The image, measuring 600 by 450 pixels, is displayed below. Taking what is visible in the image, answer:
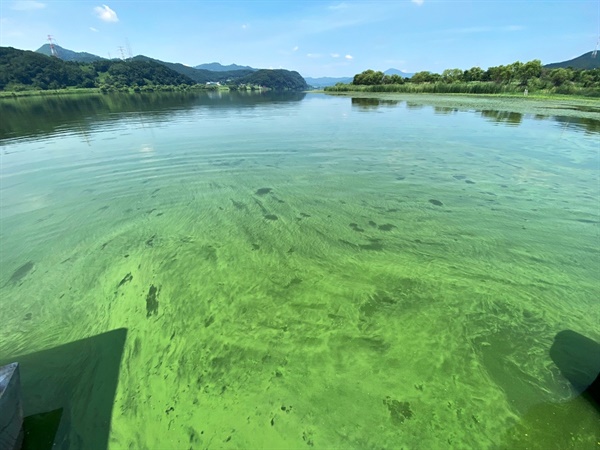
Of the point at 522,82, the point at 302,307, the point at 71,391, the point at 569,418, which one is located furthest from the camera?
the point at 522,82

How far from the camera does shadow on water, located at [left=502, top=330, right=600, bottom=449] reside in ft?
8.08

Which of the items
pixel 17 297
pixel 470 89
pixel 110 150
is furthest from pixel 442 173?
pixel 470 89

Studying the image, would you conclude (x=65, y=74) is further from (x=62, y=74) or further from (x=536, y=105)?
(x=536, y=105)

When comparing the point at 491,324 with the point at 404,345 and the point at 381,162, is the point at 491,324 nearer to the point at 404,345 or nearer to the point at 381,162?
the point at 404,345

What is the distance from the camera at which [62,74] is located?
105750mm

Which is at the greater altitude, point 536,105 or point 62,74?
point 62,74

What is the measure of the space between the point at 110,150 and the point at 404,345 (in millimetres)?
16364

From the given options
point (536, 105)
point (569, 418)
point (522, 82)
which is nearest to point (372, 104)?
point (536, 105)

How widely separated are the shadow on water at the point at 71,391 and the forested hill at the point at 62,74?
430 ft

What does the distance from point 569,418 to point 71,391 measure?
552 centimetres

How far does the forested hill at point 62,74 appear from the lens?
96250 mm

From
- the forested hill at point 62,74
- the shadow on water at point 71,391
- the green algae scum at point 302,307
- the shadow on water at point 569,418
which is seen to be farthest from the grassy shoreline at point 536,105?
the forested hill at point 62,74

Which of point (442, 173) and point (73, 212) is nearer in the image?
point (73, 212)

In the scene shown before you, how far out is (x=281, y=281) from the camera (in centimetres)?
476
